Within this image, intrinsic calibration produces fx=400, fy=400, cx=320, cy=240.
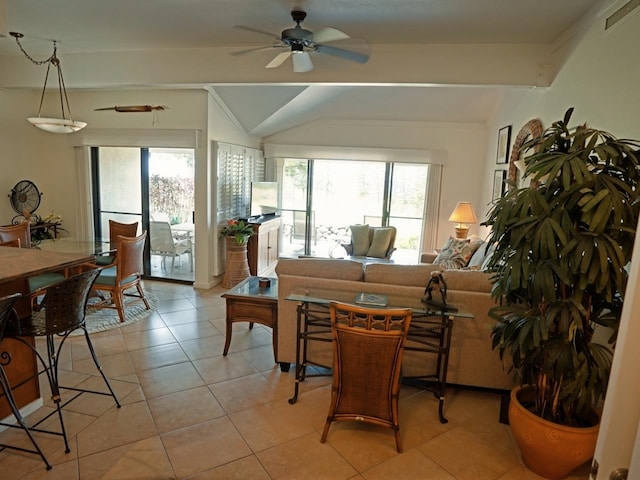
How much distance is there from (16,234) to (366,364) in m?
3.90

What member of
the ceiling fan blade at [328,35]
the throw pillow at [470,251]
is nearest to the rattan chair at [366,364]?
the ceiling fan blade at [328,35]

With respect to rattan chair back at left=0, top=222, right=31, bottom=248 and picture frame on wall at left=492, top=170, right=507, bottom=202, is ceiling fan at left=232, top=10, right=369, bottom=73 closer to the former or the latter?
picture frame on wall at left=492, top=170, right=507, bottom=202

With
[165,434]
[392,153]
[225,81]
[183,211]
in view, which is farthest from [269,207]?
[165,434]

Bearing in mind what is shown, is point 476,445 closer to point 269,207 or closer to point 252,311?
point 252,311

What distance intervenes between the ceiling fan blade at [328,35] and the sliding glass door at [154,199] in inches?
118

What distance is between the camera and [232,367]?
3273mm

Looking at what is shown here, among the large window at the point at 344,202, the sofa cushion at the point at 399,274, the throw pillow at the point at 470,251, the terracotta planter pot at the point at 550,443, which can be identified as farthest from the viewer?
the large window at the point at 344,202

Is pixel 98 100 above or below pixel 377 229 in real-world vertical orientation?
above

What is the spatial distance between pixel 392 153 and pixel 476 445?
4947 mm

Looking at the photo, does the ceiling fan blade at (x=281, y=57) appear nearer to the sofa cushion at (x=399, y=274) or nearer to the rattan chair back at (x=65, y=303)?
the sofa cushion at (x=399, y=274)

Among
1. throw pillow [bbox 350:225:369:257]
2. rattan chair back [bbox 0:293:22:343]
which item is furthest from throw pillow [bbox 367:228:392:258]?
rattan chair back [bbox 0:293:22:343]

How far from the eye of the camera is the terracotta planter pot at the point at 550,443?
2.04 metres

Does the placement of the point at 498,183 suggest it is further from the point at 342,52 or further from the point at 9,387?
the point at 9,387

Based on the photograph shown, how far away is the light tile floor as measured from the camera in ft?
7.14
